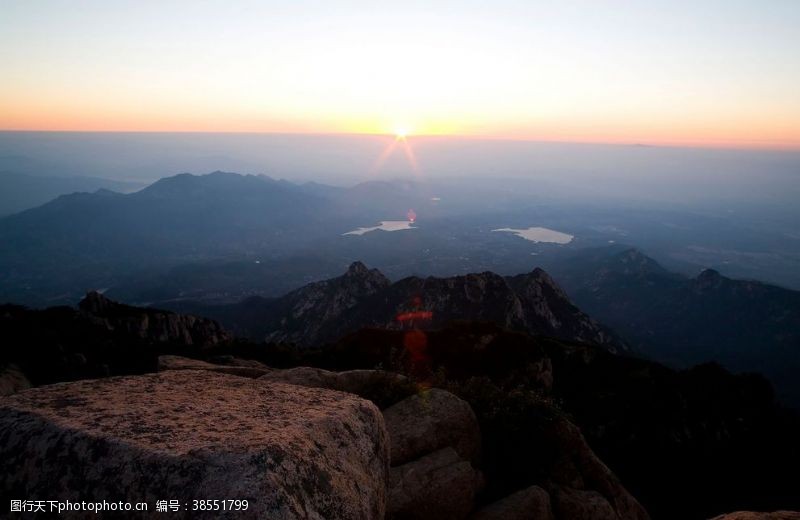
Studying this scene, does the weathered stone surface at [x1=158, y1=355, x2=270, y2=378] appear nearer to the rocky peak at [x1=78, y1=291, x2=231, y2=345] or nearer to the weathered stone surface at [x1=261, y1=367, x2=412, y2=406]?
the weathered stone surface at [x1=261, y1=367, x2=412, y2=406]

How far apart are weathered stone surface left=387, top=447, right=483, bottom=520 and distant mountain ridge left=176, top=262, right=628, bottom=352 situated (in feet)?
253

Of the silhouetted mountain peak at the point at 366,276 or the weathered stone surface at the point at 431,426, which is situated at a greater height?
the weathered stone surface at the point at 431,426

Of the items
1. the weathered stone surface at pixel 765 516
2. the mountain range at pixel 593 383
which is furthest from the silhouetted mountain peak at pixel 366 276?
the weathered stone surface at pixel 765 516

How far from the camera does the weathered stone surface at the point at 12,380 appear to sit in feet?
92.2

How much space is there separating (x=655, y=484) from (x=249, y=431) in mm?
45389

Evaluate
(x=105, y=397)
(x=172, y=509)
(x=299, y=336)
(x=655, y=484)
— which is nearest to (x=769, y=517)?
(x=172, y=509)

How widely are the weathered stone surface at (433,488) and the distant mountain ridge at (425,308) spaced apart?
77004 mm

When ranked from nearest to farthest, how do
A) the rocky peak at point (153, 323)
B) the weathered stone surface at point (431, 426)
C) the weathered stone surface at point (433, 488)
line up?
1. the weathered stone surface at point (433, 488)
2. the weathered stone surface at point (431, 426)
3. the rocky peak at point (153, 323)

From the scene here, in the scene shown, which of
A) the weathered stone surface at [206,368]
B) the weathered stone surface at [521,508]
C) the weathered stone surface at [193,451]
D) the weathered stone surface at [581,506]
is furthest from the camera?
the weathered stone surface at [206,368]

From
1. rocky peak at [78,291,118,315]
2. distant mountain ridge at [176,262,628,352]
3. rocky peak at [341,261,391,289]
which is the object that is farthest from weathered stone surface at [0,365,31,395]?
rocky peak at [341,261,391,289]

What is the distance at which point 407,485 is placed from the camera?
42.0 ft

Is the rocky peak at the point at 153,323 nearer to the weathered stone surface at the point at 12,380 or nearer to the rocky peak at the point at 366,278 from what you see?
the weathered stone surface at the point at 12,380

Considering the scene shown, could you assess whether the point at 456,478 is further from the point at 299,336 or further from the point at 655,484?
the point at 299,336

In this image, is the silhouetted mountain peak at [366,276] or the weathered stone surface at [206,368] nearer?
the weathered stone surface at [206,368]
